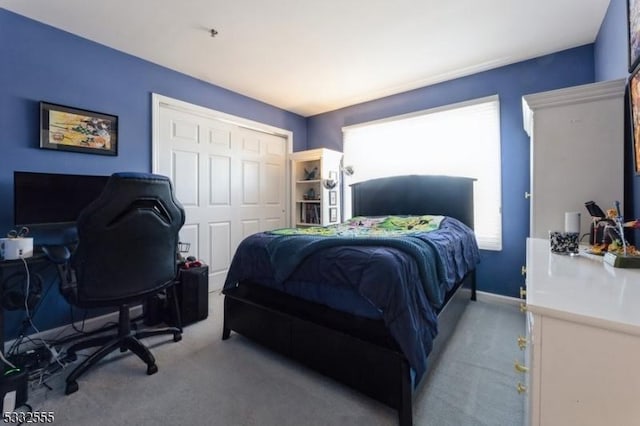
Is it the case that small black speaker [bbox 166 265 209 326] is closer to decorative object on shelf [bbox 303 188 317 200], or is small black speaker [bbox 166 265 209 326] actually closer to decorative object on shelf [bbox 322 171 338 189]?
decorative object on shelf [bbox 322 171 338 189]

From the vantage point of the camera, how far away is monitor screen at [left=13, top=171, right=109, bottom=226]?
1.99 metres

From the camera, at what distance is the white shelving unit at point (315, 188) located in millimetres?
3930

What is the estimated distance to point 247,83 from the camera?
3.34 meters

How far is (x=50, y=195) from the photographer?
213 centimetres

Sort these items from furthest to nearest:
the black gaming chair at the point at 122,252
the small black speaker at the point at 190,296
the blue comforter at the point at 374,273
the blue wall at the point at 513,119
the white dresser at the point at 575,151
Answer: the blue wall at the point at 513,119
the small black speaker at the point at 190,296
the white dresser at the point at 575,151
the black gaming chair at the point at 122,252
the blue comforter at the point at 374,273

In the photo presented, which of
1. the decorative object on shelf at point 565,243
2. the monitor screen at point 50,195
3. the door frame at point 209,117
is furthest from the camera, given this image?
the door frame at point 209,117

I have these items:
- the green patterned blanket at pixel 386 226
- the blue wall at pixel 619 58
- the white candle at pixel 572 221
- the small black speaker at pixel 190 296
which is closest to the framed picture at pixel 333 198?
the green patterned blanket at pixel 386 226

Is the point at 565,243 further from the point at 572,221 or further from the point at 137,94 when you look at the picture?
the point at 137,94

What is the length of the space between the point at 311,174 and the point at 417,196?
1674 mm

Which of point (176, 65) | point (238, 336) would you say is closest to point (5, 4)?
point (176, 65)

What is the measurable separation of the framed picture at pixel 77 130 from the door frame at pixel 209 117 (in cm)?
34

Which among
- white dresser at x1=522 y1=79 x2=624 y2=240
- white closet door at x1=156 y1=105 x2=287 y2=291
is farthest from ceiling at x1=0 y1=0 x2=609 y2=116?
white dresser at x1=522 y1=79 x2=624 y2=240

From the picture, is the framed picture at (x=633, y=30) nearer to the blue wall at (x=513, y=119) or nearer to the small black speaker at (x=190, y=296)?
the blue wall at (x=513, y=119)

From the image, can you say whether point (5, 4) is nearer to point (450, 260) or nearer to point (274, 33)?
point (274, 33)
